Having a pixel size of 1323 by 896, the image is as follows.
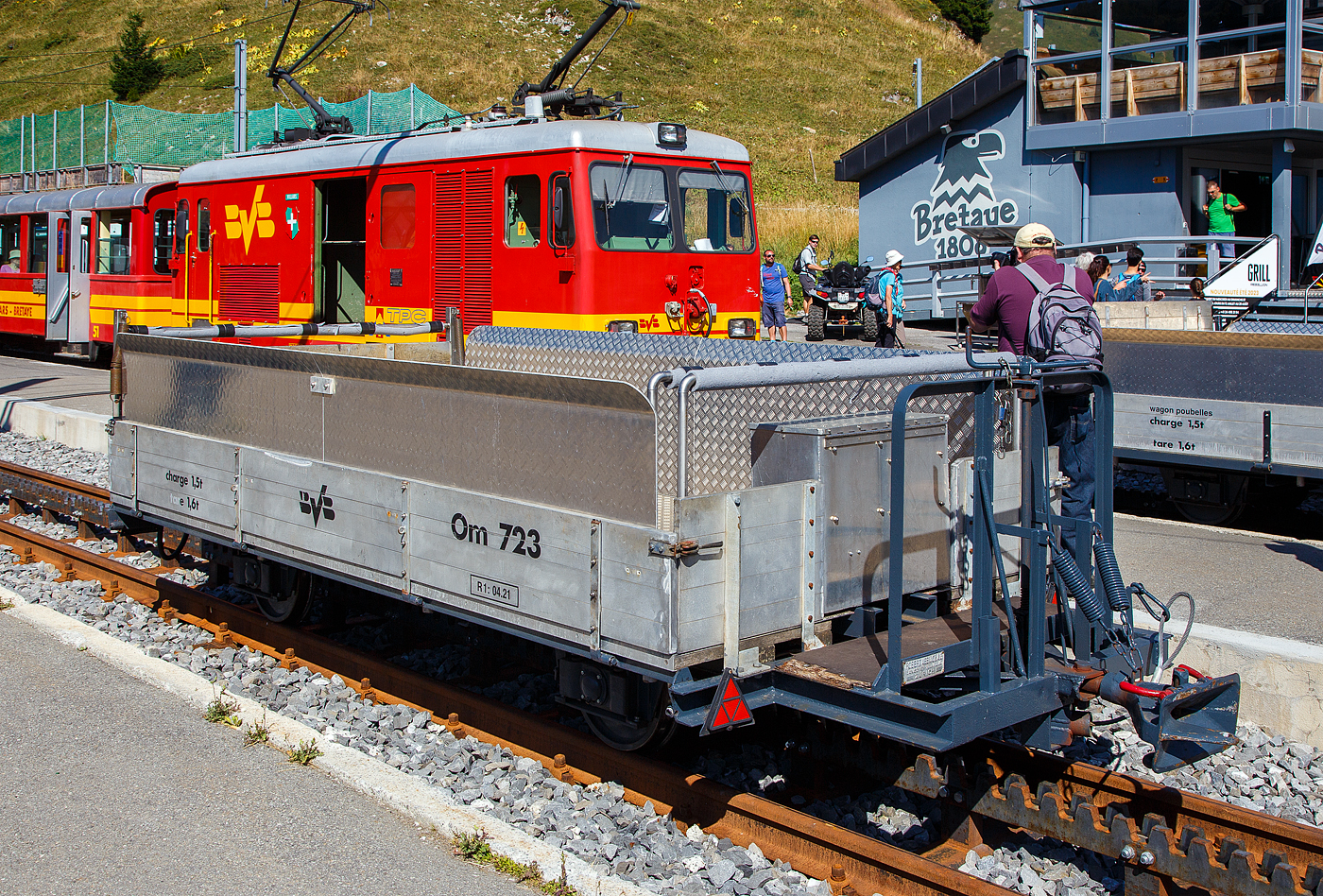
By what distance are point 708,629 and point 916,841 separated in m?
1.55

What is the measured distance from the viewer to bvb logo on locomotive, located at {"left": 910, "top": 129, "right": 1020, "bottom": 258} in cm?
2427

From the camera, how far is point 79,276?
2244 centimetres

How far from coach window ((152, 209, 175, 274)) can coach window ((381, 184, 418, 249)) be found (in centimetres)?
731

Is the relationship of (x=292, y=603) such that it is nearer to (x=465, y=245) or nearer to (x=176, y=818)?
(x=176, y=818)

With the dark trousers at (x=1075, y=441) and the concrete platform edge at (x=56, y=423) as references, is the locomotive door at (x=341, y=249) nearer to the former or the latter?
the concrete platform edge at (x=56, y=423)

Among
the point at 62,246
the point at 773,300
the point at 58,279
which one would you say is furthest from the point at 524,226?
the point at 62,246

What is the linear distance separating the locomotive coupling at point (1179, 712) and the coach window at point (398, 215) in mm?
10244

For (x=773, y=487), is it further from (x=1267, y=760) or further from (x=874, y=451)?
(x=1267, y=760)

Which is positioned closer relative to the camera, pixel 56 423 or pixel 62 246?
pixel 56 423

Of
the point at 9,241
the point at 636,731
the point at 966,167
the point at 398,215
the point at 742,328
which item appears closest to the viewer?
the point at 636,731

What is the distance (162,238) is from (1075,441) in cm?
1758

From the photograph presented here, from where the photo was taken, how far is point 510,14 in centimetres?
7050

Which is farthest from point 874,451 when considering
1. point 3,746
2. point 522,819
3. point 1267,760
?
point 3,746

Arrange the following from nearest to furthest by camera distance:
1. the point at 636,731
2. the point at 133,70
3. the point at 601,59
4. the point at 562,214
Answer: the point at 636,731, the point at 562,214, the point at 133,70, the point at 601,59
